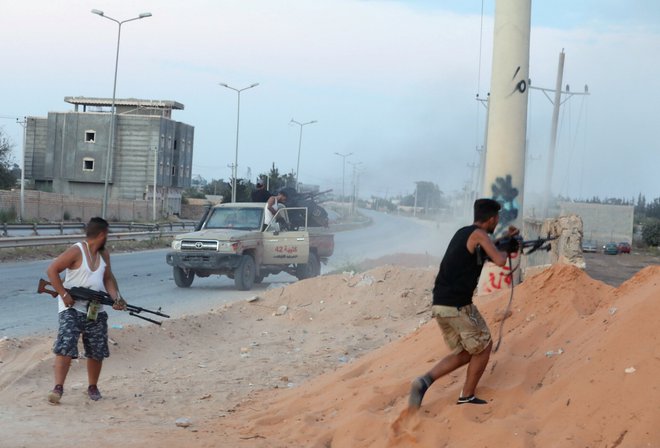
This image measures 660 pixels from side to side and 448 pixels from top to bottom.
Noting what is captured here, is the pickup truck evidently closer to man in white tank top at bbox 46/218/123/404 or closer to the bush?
man in white tank top at bbox 46/218/123/404

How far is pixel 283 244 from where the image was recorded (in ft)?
68.6

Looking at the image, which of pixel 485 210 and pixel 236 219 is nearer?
pixel 485 210

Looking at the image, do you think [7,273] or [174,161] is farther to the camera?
[174,161]

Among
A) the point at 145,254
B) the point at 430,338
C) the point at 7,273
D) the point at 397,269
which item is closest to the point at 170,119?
the point at 145,254

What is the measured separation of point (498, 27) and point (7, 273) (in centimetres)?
1693

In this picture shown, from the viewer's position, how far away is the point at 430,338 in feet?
26.9

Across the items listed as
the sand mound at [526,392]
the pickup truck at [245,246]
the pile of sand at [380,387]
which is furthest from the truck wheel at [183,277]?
the sand mound at [526,392]

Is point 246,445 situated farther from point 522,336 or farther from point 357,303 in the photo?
point 357,303

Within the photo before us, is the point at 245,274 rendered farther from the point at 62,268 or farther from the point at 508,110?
the point at 62,268

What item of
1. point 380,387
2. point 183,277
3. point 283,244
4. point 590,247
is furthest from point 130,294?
point 590,247

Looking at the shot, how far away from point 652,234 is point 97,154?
4737cm

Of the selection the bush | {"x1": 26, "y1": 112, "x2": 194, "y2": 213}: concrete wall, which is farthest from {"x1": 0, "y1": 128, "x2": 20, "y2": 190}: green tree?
the bush

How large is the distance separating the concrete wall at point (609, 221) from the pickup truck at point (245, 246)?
55.2 m

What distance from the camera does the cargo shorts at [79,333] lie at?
8.09 meters
